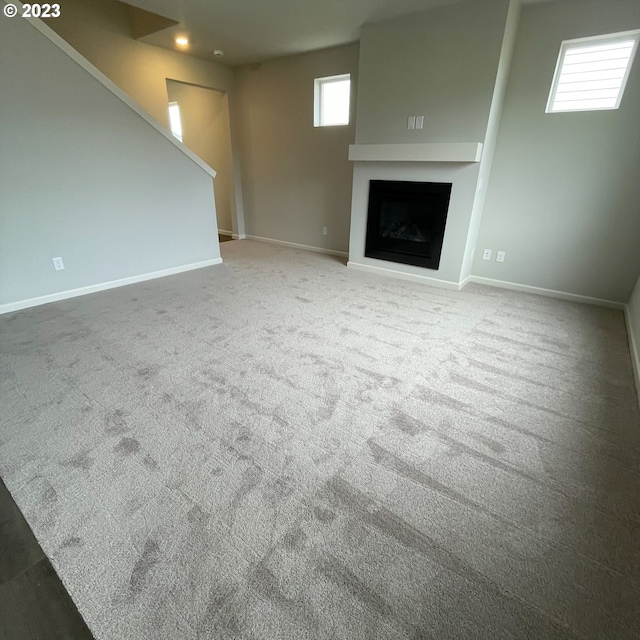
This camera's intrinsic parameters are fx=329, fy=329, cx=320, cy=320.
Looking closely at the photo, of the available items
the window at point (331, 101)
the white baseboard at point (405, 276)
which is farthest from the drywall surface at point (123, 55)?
the white baseboard at point (405, 276)

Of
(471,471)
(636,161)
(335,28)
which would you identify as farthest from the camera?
(335,28)

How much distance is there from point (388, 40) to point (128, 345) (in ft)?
12.6

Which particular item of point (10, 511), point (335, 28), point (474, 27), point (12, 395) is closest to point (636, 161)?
point (474, 27)

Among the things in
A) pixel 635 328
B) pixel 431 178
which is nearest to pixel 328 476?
pixel 635 328

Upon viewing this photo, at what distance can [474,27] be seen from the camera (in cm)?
293

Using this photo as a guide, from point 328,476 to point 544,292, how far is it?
134 inches

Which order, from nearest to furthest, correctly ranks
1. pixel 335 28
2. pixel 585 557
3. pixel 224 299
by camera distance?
1. pixel 585 557
2. pixel 224 299
3. pixel 335 28

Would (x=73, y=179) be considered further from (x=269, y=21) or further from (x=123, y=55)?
→ (x=269, y=21)

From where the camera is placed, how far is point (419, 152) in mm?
3436

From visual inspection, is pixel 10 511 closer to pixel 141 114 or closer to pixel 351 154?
pixel 141 114

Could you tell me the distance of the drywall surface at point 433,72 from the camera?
9.64 ft

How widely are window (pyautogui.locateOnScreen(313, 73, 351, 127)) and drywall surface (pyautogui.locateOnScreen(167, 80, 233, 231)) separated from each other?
1.74 metres

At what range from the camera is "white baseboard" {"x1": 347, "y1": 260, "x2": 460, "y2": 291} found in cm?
376

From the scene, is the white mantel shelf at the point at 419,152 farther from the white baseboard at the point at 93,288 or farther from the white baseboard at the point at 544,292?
the white baseboard at the point at 93,288
